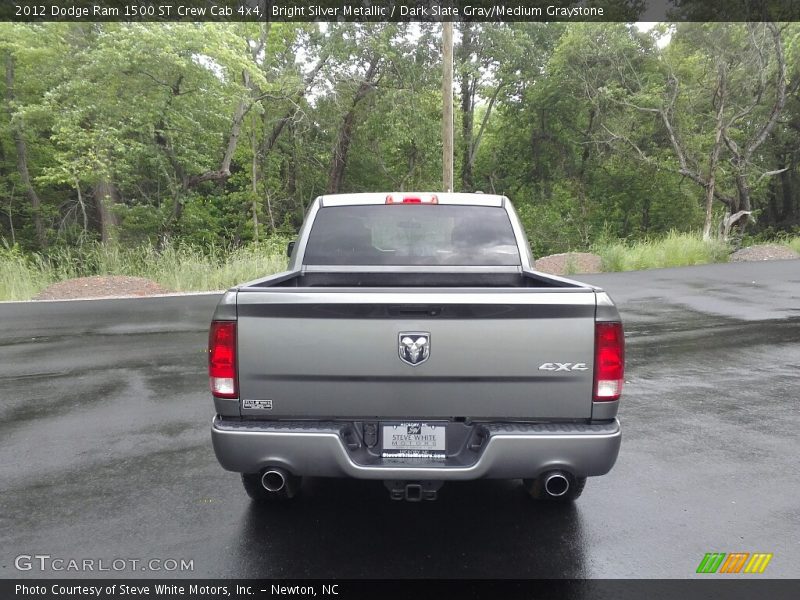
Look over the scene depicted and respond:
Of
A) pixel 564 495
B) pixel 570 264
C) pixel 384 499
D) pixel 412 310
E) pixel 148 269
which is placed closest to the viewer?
pixel 412 310

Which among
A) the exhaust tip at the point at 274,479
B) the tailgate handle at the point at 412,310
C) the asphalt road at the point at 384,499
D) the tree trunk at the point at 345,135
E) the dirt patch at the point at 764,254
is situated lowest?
the dirt patch at the point at 764,254

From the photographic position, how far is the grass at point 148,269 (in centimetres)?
1458

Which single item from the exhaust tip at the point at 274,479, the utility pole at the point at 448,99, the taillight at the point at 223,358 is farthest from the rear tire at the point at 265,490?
the utility pole at the point at 448,99

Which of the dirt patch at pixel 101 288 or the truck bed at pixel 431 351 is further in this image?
the dirt patch at pixel 101 288

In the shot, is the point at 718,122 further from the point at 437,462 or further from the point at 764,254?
the point at 437,462

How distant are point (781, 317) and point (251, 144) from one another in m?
23.1

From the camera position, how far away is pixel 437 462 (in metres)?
2.99

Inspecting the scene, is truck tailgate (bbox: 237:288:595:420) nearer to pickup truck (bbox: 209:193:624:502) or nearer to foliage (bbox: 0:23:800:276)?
pickup truck (bbox: 209:193:624:502)

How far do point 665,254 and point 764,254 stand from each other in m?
4.29

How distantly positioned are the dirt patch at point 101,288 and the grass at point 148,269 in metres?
0.37

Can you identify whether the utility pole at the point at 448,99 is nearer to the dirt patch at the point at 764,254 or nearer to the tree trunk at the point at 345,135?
the tree trunk at the point at 345,135

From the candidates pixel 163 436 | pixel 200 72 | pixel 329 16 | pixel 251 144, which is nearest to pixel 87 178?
pixel 200 72

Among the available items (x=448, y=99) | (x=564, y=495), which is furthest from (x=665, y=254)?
(x=564, y=495)

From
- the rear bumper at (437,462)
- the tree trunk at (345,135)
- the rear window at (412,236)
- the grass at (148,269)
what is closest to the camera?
the rear bumper at (437,462)
